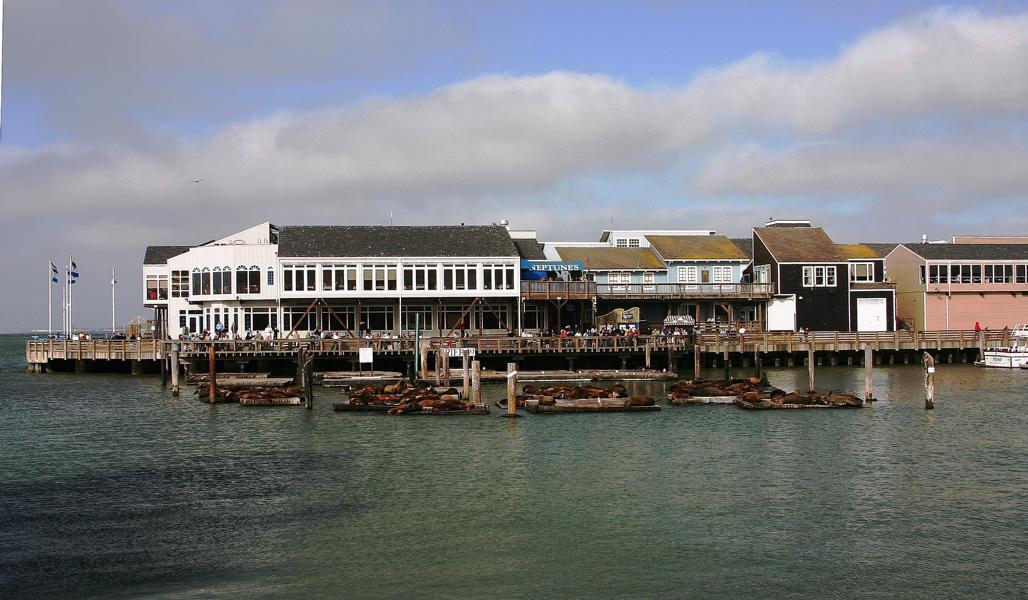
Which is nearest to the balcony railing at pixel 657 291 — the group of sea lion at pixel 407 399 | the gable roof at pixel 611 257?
the gable roof at pixel 611 257

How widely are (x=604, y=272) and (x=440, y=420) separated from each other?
37.3 m

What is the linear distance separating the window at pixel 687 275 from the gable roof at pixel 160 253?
38.9 metres

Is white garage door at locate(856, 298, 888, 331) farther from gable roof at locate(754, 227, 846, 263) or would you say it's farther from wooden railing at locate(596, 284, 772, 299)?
wooden railing at locate(596, 284, 772, 299)

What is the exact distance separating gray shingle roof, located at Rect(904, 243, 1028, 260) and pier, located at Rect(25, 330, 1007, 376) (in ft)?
27.8

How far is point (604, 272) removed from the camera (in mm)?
73438

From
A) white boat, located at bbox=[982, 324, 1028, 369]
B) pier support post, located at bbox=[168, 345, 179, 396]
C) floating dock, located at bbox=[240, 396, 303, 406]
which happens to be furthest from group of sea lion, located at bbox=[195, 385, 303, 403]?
white boat, located at bbox=[982, 324, 1028, 369]

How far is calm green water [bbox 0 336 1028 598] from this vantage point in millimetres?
17875

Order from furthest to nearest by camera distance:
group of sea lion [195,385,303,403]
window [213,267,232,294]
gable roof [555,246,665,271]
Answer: gable roof [555,246,665,271] → window [213,267,232,294] → group of sea lion [195,385,303,403]

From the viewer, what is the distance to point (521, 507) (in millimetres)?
23188

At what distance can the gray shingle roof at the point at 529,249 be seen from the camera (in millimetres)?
72019

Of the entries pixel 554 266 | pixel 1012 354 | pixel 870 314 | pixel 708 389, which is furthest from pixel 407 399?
pixel 870 314

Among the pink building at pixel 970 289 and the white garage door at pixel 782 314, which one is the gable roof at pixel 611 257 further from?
the pink building at pixel 970 289

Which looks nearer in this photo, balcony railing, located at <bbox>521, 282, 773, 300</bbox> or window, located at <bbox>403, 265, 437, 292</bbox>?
window, located at <bbox>403, 265, 437, 292</bbox>

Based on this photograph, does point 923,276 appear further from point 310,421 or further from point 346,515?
point 346,515
